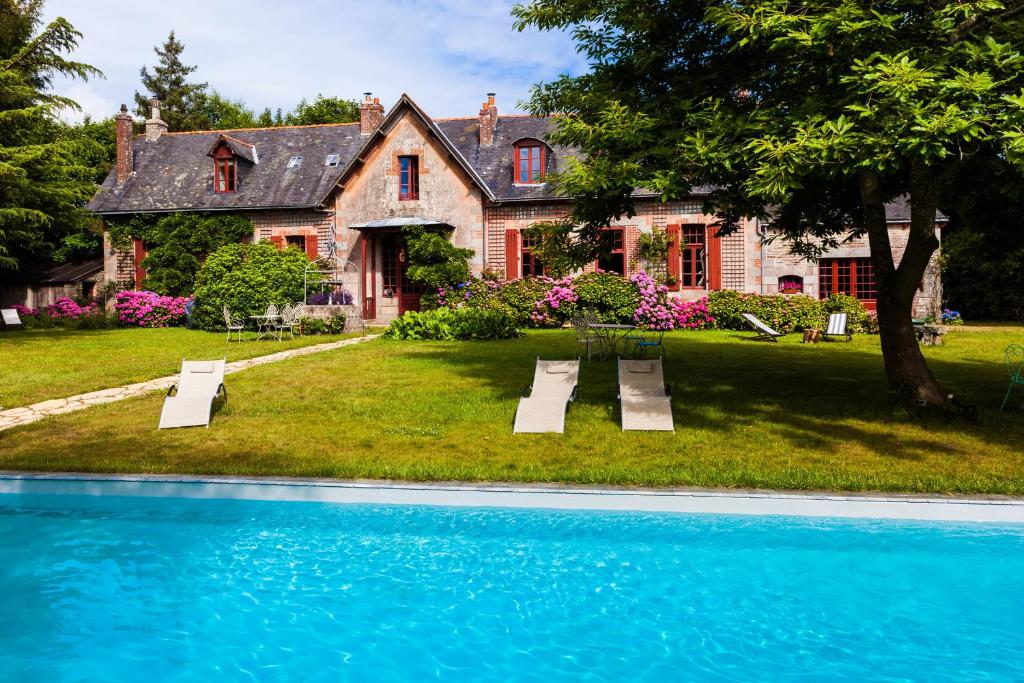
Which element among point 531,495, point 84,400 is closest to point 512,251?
point 84,400

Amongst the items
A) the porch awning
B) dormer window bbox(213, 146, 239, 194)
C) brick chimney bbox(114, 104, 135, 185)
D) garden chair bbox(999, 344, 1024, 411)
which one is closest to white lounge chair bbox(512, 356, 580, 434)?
garden chair bbox(999, 344, 1024, 411)

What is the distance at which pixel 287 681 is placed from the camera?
383cm

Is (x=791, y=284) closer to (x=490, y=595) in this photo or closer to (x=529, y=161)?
(x=529, y=161)

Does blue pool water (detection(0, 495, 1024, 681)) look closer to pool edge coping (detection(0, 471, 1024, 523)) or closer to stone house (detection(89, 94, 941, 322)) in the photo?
pool edge coping (detection(0, 471, 1024, 523))

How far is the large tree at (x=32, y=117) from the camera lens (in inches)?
689

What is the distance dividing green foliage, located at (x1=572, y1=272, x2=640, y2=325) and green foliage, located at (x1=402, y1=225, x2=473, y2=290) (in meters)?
3.88

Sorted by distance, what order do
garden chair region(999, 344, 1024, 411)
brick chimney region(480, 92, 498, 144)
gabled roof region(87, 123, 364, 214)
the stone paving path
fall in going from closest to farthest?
1. garden chair region(999, 344, 1024, 411)
2. the stone paving path
3. brick chimney region(480, 92, 498, 144)
4. gabled roof region(87, 123, 364, 214)

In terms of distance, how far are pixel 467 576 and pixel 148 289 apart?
23.7 m

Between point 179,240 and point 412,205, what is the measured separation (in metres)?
8.60

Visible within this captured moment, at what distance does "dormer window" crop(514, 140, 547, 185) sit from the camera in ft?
78.6

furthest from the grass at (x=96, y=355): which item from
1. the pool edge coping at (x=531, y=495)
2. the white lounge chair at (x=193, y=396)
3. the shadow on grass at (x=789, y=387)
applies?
the pool edge coping at (x=531, y=495)

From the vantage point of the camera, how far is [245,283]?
2016cm

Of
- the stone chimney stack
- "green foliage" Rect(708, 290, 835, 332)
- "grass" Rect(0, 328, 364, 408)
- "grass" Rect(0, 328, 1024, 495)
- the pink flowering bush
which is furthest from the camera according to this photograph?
the stone chimney stack

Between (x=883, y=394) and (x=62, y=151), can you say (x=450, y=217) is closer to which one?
(x=62, y=151)
